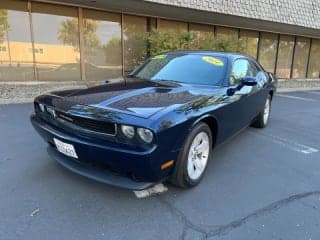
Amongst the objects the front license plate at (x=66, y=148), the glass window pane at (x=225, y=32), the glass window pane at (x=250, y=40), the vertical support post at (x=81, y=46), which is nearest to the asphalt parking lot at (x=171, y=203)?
the front license plate at (x=66, y=148)

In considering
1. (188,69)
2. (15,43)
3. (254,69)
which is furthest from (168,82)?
(15,43)

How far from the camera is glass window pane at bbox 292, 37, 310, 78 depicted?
54.4 ft

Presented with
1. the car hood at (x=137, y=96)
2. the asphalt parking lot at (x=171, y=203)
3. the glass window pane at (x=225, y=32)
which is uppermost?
the glass window pane at (x=225, y=32)

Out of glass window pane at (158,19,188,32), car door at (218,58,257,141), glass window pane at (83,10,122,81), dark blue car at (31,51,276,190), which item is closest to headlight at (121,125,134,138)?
dark blue car at (31,51,276,190)

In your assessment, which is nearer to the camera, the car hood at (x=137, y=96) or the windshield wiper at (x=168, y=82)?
the car hood at (x=137, y=96)

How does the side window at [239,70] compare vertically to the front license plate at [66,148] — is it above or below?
above

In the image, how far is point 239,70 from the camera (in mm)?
3947

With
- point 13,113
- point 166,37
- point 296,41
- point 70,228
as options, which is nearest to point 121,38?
point 166,37

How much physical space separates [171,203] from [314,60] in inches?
752

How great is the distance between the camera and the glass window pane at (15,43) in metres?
8.62

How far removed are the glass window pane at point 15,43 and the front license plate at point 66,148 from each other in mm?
7696

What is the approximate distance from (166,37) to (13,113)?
5.95 m

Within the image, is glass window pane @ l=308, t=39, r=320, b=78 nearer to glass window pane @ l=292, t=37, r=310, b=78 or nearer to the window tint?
glass window pane @ l=292, t=37, r=310, b=78

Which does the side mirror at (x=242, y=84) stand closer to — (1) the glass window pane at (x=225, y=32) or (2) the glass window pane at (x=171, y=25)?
(2) the glass window pane at (x=171, y=25)
